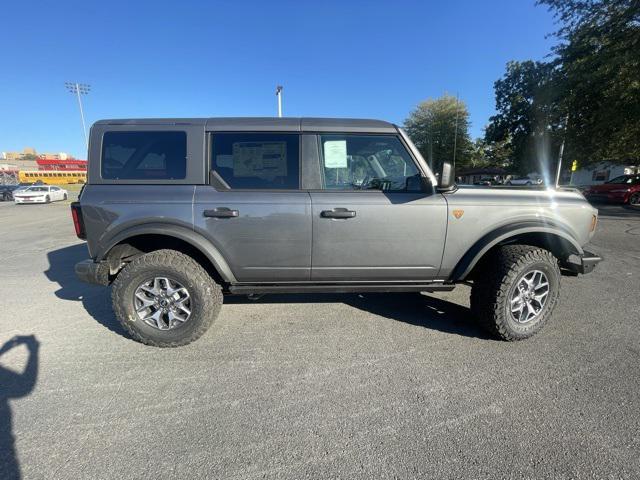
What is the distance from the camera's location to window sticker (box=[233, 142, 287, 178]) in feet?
9.50

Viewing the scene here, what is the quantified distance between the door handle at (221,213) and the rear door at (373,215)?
28.7 inches

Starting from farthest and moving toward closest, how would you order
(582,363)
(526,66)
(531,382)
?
(526,66)
(582,363)
(531,382)

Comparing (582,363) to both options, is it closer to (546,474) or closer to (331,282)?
(546,474)

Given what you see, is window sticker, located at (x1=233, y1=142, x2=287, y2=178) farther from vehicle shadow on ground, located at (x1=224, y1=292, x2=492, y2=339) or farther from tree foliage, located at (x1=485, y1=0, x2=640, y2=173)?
tree foliage, located at (x1=485, y1=0, x2=640, y2=173)

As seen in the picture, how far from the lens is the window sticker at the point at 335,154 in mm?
2918

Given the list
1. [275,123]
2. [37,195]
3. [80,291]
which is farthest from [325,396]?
[37,195]

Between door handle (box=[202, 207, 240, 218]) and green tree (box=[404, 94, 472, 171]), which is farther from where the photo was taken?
green tree (box=[404, 94, 472, 171])

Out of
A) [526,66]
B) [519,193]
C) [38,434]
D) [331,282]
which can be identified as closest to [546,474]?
[331,282]

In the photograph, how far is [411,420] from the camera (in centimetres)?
203

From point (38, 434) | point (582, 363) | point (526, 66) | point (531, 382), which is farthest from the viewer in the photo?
point (526, 66)

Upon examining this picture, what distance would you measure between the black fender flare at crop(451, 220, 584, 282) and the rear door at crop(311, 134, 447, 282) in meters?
0.26

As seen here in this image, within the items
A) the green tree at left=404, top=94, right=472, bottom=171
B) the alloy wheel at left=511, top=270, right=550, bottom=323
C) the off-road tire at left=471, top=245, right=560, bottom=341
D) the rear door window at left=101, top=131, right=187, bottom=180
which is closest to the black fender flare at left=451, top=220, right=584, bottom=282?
the off-road tire at left=471, top=245, right=560, bottom=341

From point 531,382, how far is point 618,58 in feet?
54.1

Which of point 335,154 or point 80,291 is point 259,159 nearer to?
point 335,154
